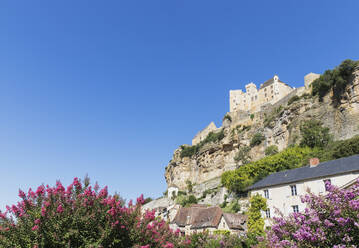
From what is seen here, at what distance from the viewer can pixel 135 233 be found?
9734mm

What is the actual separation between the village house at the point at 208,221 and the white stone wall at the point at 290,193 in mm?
4517

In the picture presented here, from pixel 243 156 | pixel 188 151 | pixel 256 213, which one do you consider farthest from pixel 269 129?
pixel 188 151

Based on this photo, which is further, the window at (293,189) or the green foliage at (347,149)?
the green foliage at (347,149)

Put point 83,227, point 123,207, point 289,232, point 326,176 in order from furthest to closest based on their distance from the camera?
point 326,176
point 123,207
point 289,232
point 83,227

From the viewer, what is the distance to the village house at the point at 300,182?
80.1ft

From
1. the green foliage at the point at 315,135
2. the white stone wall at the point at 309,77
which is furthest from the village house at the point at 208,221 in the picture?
the white stone wall at the point at 309,77

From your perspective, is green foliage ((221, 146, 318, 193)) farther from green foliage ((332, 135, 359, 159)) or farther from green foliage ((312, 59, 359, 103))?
green foliage ((312, 59, 359, 103))

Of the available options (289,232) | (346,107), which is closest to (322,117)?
(346,107)

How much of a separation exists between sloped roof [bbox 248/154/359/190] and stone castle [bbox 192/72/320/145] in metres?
32.7

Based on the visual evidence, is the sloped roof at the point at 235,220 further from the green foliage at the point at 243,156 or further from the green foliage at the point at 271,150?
the green foliage at the point at 243,156

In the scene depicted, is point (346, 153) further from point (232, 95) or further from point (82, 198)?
point (232, 95)

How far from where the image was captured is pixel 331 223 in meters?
8.15

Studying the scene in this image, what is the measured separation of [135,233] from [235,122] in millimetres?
57997

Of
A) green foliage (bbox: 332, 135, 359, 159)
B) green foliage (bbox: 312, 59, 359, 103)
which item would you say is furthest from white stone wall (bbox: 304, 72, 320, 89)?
green foliage (bbox: 332, 135, 359, 159)
